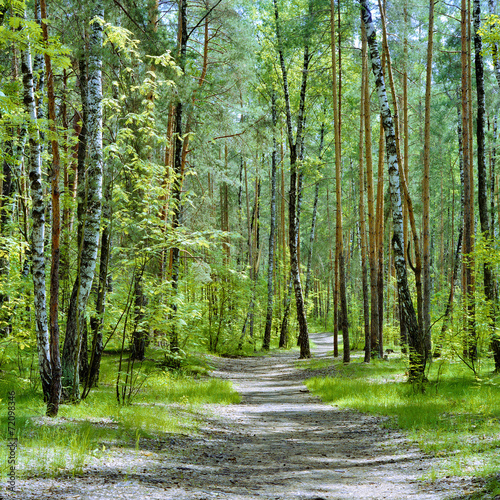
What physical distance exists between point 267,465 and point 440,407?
3651mm

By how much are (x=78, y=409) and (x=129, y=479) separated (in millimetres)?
2805

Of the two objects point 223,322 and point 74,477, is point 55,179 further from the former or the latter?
point 223,322

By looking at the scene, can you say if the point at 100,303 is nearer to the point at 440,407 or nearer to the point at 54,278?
the point at 54,278

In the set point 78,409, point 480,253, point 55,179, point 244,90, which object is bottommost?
point 78,409

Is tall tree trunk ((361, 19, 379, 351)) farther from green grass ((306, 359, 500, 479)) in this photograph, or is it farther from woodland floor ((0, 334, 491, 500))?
woodland floor ((0, 334, 491, 500))

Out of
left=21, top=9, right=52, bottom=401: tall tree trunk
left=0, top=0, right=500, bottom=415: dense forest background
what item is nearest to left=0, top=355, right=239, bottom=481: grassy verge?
left=0, top=0, right=500, bottom=415: dense forest background

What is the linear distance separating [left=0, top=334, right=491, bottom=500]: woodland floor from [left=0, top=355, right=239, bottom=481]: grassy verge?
0.18m

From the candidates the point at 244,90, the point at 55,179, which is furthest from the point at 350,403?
the point at 244,90

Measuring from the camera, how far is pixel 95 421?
6.04 m

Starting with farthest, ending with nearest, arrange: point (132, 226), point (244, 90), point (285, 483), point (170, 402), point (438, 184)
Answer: point (438, 184) → point (244, 90) → point (170, 402) → point (132, 226) → point (285, 483)

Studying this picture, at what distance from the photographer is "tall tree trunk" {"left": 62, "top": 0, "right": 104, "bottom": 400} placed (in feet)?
22.6

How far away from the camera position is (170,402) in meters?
8.33

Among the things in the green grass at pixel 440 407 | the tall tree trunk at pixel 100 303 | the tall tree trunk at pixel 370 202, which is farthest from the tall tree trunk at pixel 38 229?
the tall tree trunk at pixel 370 202

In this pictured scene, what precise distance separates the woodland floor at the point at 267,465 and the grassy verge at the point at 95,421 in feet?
0.59
